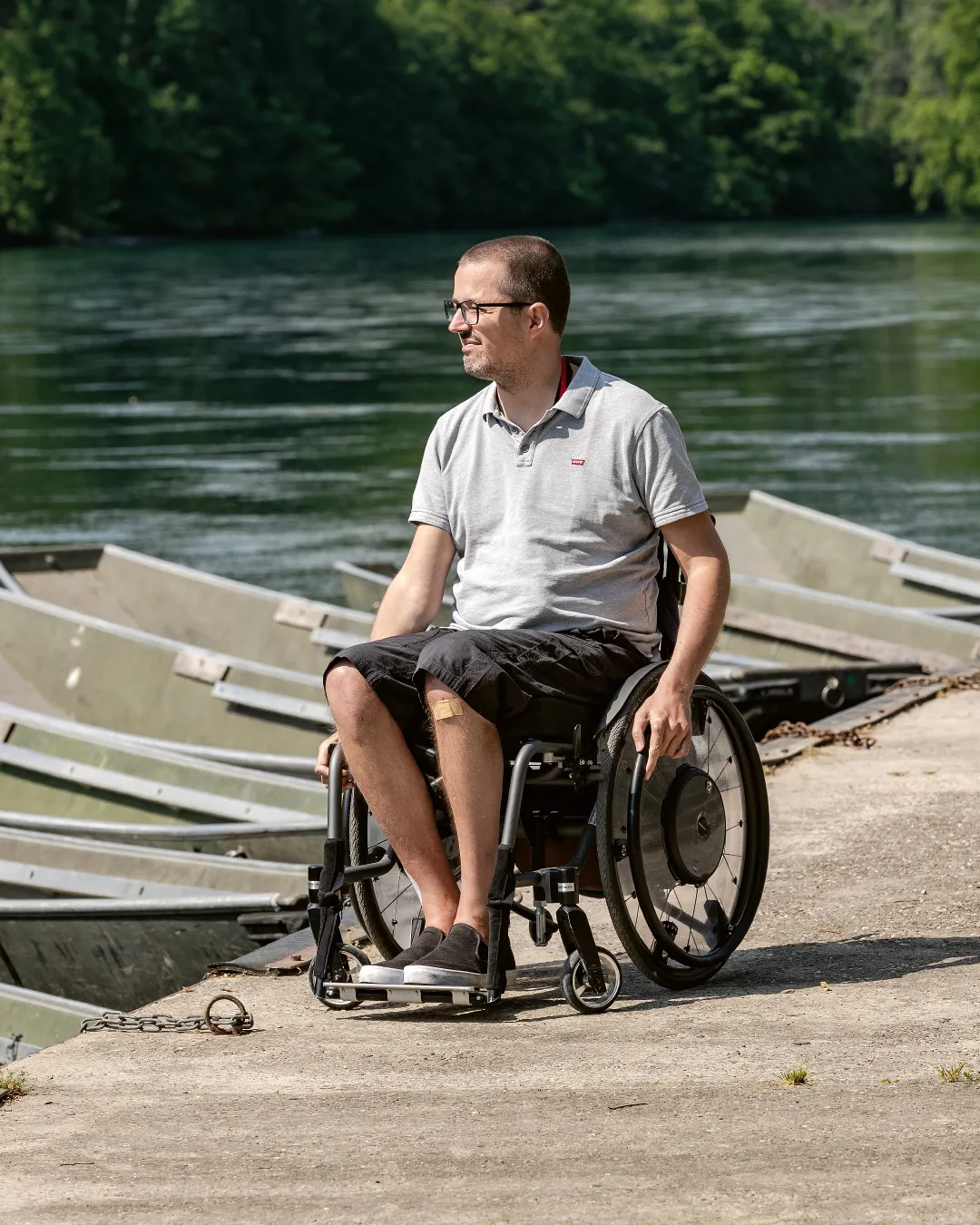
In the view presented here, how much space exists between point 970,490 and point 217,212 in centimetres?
6944

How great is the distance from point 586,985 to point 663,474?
100 cm

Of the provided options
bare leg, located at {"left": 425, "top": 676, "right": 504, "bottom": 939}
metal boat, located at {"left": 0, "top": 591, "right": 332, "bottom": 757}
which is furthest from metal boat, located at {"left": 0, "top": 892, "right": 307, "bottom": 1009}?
metal boat, located at {"left": 0, "top": 591, "right": 332, "bottom": 757}

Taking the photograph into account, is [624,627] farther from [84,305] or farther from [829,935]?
[84,305]

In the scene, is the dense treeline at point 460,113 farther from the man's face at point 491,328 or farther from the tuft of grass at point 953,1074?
the tuft of grass at point 953,1074

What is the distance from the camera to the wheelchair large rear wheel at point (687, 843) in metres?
4.10

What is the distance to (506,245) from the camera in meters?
4.27

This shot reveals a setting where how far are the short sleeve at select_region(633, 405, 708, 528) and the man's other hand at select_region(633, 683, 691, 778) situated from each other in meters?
0.34

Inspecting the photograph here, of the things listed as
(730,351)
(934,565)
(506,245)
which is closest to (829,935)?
(506,245)

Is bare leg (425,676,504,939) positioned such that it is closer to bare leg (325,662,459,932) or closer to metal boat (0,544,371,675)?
bare leg (325,662,459,932)

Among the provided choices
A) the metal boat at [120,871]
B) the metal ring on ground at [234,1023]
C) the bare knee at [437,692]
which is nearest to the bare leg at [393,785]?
the bare knee at [437,692]

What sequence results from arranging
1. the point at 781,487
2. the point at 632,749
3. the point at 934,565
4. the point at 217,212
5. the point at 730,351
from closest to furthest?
the point at 632,749 → the point at 934,565 → the point at 781,487 → the point at 730,351 → the point at 217,212

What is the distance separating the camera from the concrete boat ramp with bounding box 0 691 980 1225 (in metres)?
3.09

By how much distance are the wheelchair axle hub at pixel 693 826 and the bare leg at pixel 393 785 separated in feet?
1.44

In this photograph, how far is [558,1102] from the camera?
3.55m
